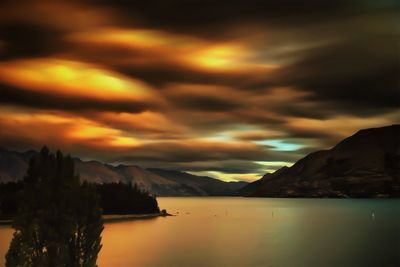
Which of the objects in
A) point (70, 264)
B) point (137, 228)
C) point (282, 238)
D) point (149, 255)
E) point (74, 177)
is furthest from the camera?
point (137, 228)

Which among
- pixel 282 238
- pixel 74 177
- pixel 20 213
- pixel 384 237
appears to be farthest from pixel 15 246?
pixel 384 237

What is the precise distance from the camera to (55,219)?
39469 millimetres

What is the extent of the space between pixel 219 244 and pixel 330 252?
94.0 ft

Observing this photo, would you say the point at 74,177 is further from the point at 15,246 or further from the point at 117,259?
the point at 117,259

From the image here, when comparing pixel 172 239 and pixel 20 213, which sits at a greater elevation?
pixel 20 213

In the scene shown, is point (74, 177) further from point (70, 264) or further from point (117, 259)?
point (117, 259)

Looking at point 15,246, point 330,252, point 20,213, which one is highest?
point 20,213

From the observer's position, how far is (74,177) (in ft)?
140

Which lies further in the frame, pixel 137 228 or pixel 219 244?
pixel 137 228

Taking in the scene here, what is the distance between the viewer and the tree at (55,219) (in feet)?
124

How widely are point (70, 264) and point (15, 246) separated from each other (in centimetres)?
491

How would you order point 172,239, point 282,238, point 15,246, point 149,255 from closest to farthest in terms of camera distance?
point 15,246 < point 149,255 < point 172,239 < point 282,238

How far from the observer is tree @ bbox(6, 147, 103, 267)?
37844 mm

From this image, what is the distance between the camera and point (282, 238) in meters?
142
